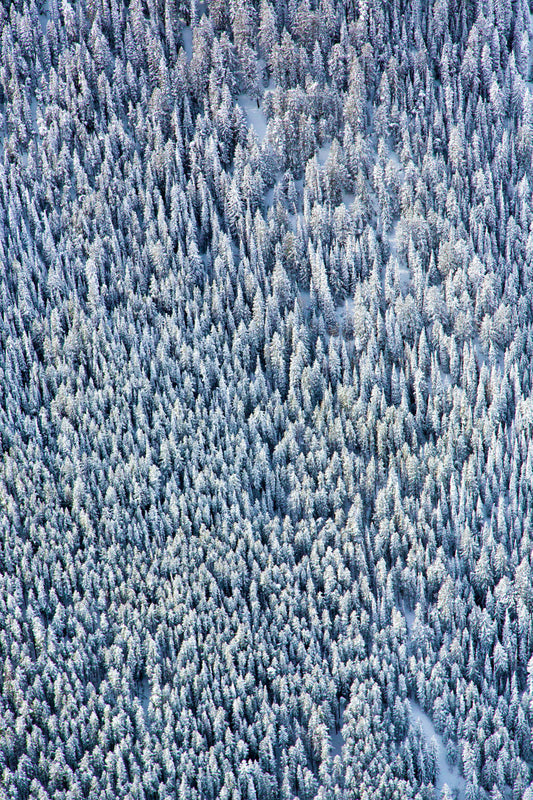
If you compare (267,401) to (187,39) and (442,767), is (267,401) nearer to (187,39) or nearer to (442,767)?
(442,767)

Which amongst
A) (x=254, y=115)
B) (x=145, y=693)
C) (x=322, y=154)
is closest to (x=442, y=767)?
(x=145, y=693)

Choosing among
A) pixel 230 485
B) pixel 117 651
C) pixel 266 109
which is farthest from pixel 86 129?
pixel 117 651

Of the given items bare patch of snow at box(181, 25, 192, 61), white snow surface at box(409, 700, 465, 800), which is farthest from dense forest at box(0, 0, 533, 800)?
bare patch of snow at box(181, 25, 192, 61)

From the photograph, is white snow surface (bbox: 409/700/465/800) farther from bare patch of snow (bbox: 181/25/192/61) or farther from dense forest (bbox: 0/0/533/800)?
bare patch of snow (bbox: 181/25/192/61)

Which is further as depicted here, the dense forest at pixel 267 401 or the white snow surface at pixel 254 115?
the white snow surface at pixel 254 115

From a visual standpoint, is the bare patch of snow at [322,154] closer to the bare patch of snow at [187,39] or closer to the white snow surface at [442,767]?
the bare patch of snow at [187,39]

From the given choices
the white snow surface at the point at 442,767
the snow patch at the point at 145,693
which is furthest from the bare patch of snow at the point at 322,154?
the white snow surface at the point at 442,767

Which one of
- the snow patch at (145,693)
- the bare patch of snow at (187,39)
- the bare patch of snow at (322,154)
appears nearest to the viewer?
the snow patch at (145,693)
